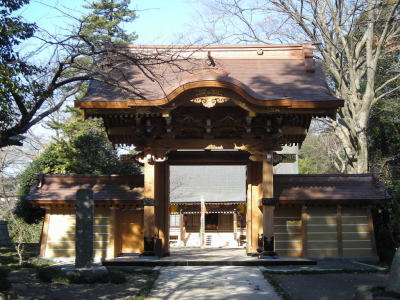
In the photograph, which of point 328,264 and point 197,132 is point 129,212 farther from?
point 328,264

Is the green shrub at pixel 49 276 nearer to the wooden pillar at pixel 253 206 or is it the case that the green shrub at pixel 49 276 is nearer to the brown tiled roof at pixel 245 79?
the brown tiled roof at pixel 245 79

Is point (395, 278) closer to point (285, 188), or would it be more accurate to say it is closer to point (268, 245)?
point (268, 245)

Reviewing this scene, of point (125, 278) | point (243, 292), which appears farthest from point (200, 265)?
point (243, 292)

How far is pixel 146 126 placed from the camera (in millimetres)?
13039

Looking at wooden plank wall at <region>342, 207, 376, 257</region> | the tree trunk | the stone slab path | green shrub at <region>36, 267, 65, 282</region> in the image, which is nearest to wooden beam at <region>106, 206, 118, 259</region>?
the stone slab path

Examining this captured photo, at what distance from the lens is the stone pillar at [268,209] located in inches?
506

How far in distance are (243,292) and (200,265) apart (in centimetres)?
361

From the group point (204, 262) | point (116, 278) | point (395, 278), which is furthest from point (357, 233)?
point (116, 278)

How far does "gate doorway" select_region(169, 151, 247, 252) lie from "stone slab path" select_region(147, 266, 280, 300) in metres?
15.0

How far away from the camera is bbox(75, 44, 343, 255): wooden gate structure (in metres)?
12.0

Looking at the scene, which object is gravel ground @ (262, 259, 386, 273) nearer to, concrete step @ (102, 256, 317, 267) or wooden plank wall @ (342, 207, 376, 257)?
A: concrete step @ (102, 256, 317, 267)

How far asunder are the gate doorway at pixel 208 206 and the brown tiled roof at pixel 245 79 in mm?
12413

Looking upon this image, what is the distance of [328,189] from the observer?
1434 cm

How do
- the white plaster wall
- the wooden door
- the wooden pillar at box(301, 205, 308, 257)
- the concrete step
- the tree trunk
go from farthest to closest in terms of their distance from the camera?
1. the white plaster wall
2. the wooden door
3. the wooden pillar at box(301, 205, 308, 257)
4. the concrete step
5. the tree trunk
